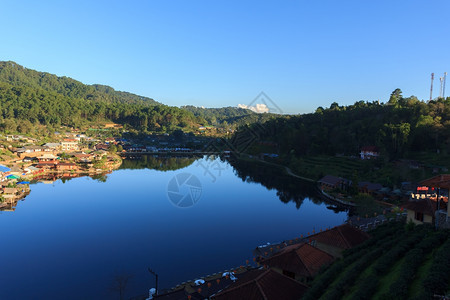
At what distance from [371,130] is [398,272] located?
48213 mm

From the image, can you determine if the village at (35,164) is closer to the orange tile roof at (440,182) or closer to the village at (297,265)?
the village at (297,265)

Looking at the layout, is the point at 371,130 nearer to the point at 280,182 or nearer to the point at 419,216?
the point at 280,182

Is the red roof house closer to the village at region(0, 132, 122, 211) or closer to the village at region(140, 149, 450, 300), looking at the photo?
the village at region(140, 149, 450, 300)

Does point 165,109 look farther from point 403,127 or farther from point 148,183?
point 403,127

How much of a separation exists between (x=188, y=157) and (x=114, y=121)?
45.3 metres

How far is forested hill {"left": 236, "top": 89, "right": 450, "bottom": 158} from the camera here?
137 feet

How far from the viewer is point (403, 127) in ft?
136

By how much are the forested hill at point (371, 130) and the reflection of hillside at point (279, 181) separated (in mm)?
7826

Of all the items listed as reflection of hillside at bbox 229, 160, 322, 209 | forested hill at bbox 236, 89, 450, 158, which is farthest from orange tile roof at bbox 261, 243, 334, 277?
forested hill at bbox 236, 89, 450, 158

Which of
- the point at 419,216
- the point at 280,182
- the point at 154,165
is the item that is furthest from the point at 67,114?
the point at 419,216

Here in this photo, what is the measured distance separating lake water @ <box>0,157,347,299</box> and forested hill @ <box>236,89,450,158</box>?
16.4 meters

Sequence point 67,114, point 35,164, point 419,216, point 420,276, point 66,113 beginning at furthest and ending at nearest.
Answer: point 67,114 < point 66,113 < point 35,164 < point 419,216 < point 420,276

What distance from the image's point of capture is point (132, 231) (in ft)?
72.6

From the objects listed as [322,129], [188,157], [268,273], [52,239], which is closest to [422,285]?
[268,273]
